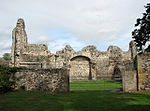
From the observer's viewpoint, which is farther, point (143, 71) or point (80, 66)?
point (80, 66)

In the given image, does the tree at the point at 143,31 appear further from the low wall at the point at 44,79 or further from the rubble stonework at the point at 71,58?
the low wall at the point at 44,79

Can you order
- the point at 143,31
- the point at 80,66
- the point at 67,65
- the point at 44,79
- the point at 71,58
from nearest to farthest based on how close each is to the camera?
the point at 44,79, the point at 143,31, the point at 67,65, the point at 71,58, the point at 80,66

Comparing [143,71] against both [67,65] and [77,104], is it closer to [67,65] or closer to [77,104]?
[77,104]

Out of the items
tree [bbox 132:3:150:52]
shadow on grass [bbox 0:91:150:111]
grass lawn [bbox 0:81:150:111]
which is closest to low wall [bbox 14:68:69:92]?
grass lawn [bbox 0:81:150:111]

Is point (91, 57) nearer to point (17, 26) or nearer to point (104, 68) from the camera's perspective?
point (104, 68)

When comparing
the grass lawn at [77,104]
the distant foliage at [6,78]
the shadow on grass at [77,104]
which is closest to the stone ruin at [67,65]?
the distant foliage at [6,78]

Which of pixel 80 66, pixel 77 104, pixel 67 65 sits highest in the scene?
pixel 67 65

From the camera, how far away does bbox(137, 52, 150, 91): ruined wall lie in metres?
10.2

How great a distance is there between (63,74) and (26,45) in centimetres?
1559

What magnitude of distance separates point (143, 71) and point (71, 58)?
55.1ft

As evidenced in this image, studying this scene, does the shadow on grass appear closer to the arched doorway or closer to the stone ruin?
the stone ruin

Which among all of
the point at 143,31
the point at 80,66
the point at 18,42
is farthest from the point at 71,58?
the point at 143,31

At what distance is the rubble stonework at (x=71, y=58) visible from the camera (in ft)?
75.6

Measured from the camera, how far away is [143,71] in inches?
409
